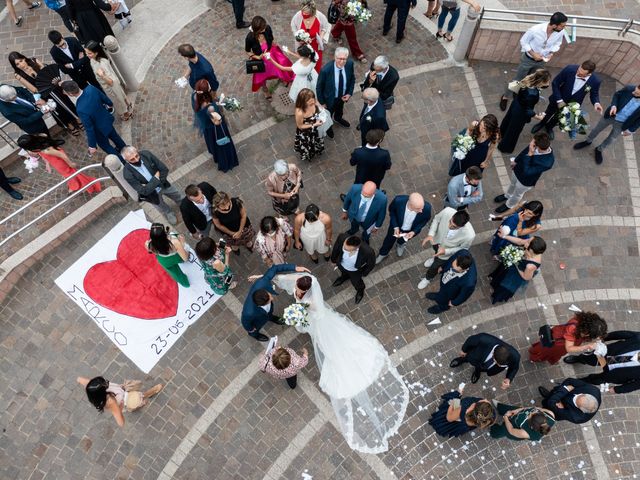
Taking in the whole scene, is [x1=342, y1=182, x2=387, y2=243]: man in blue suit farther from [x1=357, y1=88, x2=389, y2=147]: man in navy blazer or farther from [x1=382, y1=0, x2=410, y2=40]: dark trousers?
[x1=382, y1=0, x2=410, y2=40]: dark trousers

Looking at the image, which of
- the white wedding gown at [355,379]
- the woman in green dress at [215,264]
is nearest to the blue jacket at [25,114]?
the woman in green dress at [215,264]

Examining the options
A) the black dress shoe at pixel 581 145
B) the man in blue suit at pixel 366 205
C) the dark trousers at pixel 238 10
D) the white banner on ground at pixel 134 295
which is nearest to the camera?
the man in blue suit at pixel 366 205

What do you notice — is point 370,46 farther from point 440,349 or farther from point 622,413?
point 622,413

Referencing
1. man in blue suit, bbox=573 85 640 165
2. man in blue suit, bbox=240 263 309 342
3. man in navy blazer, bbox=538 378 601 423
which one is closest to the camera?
man in navy blazer, bbox=538 378 601 423

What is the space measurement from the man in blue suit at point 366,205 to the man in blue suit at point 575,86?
451cm

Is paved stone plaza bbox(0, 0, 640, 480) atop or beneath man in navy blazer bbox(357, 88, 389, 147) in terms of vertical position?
beneath

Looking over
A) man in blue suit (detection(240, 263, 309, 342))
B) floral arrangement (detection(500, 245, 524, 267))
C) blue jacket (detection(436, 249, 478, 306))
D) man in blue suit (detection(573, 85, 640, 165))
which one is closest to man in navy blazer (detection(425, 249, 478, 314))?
blue jacket (detection(436, 249, 478, 306))

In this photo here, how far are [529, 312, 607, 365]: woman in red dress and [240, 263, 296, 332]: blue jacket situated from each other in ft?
14.6

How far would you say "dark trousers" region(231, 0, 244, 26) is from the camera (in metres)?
11.3

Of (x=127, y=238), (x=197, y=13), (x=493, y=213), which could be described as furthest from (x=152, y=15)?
(x=493, y=213)

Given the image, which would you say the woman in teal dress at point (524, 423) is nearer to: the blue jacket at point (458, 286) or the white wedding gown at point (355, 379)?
the white wedding gown at point (355, 379)

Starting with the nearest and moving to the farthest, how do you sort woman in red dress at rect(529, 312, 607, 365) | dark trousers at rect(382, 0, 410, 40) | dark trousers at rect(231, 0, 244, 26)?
woman in red dress at rect(529, 312, 607, 365), dark trousers at rect(382, 0, 410, 40), dark trousers at rect(231, 0, 244, 26)

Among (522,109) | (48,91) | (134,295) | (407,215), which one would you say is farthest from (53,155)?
(522,109)

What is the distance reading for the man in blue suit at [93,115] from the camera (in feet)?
29.0
